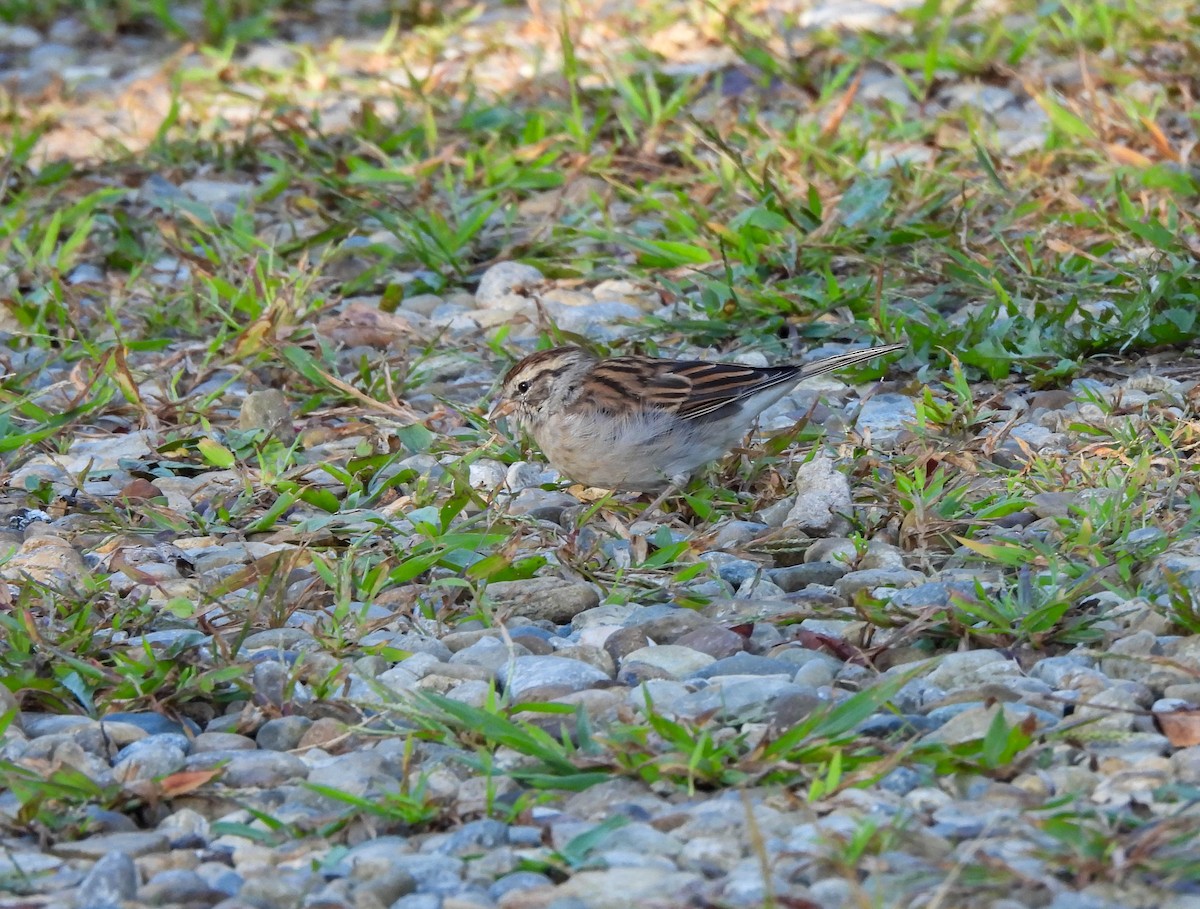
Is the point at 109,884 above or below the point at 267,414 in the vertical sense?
above

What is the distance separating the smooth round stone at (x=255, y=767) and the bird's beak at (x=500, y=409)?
204 cm

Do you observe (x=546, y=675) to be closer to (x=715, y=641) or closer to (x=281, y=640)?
(x=715, y=641)

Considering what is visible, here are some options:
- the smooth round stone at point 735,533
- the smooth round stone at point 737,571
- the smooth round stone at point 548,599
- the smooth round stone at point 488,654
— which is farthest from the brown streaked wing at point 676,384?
the smooth round stone at point 488,654

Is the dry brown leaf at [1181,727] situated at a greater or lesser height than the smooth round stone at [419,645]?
greater

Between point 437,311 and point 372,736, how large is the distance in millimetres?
3182

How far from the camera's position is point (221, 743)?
3395 mm

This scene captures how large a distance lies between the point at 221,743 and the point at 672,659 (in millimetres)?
951

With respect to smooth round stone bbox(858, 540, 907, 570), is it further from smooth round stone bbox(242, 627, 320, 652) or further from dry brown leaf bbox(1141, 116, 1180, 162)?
dry brown leaf bbox(1141, 116, 1180, 162)

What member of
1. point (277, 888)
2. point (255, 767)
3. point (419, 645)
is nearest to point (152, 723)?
point (255, 767)

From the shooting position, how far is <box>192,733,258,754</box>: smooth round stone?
3387 mm

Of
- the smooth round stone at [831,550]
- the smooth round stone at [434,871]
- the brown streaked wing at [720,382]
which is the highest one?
the smooth round stone at [434,871]

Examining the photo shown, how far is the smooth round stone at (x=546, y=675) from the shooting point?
3539 millimetres

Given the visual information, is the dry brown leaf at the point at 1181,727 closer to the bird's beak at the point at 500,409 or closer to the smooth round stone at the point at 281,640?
the smooth round stone at the point at 281,640

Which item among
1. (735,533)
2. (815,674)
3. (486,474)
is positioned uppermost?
(815,674)
